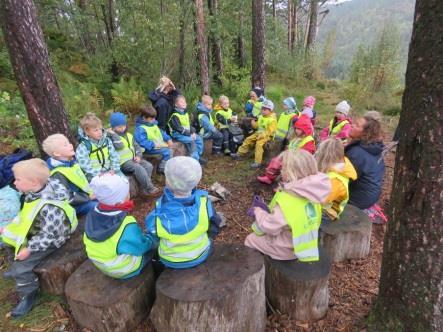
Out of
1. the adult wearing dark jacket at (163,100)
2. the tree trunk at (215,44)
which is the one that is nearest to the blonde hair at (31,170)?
the adult wearing dark jacket at (163,100)

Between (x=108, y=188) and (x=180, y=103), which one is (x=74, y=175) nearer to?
(x=108, y=188)

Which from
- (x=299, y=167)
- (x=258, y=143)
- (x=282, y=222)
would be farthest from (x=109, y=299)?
(x=258, y=143)

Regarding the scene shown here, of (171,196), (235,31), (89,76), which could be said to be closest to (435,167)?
(171,196)

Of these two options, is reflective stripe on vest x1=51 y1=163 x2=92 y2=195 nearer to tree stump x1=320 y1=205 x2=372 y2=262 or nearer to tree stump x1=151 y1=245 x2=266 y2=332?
tree stump x1=151 y1=245 x2=266 y2=332

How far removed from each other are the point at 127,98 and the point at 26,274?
290 inches

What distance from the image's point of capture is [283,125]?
6.55 metres

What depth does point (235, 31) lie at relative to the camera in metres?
14.0

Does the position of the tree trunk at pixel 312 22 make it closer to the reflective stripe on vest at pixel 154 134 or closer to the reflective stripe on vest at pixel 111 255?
the reflective stripe on vest at pixel 154 134

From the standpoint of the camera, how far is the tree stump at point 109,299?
2393 millimetres

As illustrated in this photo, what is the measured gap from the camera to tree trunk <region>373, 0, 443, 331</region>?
5.83 feet

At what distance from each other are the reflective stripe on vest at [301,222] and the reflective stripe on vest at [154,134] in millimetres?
3455

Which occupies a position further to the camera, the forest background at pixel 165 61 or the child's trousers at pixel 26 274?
the forest background at pixel 165 61

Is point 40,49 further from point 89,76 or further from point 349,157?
point 89,76

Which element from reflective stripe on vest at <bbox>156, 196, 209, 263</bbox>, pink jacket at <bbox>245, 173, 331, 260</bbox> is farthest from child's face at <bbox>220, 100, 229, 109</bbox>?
reflective stripe on vest at <bbox>156, 196, 209, 263</bbox>
